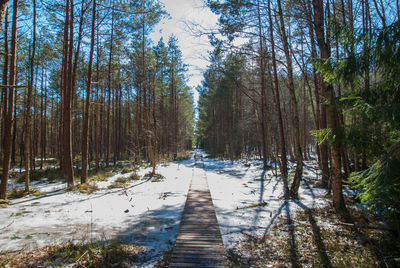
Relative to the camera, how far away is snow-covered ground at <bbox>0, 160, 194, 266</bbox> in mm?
4035

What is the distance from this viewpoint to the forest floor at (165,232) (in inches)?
130

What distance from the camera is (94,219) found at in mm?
5359

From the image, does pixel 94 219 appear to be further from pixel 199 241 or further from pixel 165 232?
pixel 199 241

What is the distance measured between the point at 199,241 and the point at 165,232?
0.91m

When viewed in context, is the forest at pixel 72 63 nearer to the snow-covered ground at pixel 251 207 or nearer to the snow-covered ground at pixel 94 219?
the snow-covered ground at pixel 94 219

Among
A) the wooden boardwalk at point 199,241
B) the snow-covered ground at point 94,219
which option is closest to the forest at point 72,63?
the snow-covered ground at point 94,219

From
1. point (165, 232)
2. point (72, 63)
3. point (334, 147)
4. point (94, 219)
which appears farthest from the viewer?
point (72, 63)

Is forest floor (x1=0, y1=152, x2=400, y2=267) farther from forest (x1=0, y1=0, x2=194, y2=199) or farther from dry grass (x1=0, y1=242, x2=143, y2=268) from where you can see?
forest (x1=0, y1=0, x2=194, y2=199)

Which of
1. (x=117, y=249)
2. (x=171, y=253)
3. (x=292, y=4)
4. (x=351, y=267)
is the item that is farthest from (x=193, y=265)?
(x=292, y=4)

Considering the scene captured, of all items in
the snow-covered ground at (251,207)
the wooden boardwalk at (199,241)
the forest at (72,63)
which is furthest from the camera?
the forest at (72,63)

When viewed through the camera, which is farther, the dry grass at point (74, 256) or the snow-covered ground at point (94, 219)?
the snow-covered ground at point (94, 219)

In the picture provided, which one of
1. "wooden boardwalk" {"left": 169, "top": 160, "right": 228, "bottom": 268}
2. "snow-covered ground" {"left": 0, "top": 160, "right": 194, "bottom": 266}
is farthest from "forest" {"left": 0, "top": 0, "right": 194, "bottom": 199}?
"wooden boardwalk" {"left": 169, "top": 160, "right": 228, "bottom": 268}

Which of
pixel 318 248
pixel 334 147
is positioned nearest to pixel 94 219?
pixel 318 248

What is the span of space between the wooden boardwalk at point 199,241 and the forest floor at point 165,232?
0.54 feet
